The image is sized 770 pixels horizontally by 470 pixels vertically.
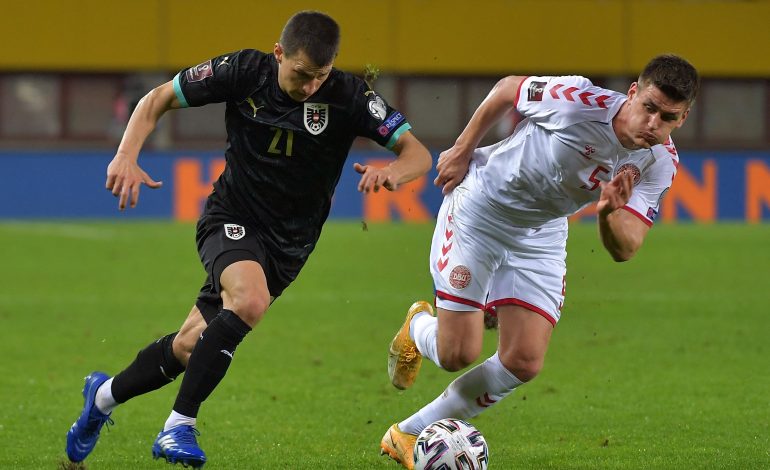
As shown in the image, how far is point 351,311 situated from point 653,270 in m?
5.45

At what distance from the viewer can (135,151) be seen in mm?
5758

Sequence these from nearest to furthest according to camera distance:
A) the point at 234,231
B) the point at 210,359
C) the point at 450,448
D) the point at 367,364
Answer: the point at 210,359 → the point at 450,448 → the point at 234,231 → the point at 367,364

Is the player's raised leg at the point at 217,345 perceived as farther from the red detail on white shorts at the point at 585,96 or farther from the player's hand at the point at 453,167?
the red detail on white shorts at the point at 585,96

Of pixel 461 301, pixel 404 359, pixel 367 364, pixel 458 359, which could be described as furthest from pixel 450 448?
pixel 367 364

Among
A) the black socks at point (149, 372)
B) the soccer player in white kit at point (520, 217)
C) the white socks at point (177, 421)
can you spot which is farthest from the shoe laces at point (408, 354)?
the white socks at point (177, 421)

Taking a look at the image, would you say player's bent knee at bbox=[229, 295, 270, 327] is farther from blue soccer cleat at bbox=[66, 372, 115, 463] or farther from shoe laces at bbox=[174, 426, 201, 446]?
blue soccer cleat at bbox=[66, 372, 115, 463]

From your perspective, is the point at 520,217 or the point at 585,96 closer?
the point at 585,96

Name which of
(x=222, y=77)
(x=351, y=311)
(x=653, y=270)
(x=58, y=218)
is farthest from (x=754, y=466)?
(x=58, y=218)

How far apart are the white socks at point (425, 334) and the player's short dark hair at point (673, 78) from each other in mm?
1733

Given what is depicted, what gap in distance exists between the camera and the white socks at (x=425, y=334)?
638cm

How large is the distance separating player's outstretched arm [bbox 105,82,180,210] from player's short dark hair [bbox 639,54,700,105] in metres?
2.15

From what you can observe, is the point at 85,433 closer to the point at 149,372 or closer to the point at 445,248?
the point at 149,372

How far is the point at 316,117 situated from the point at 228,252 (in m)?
0.77

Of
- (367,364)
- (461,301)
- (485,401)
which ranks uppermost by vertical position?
(461,301)
